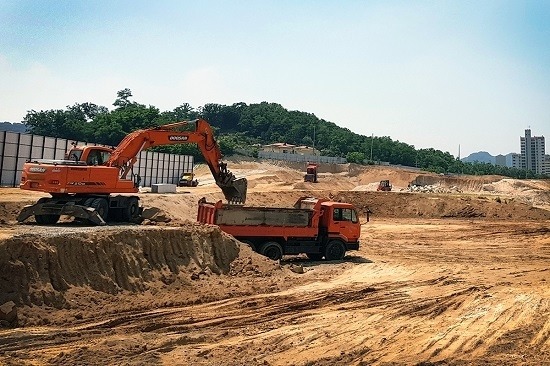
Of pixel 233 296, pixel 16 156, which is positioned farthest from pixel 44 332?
pixel 16 156

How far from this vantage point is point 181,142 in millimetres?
18562

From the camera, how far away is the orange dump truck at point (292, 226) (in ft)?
57.7

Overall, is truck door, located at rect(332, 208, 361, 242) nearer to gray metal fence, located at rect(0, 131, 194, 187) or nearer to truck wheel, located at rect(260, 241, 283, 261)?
truck wheel, located at rect(260, 241, 283, 261)

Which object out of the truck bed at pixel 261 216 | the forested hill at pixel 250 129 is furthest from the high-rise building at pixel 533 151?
the truck bed at pixel 261 216

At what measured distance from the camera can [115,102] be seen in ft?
330

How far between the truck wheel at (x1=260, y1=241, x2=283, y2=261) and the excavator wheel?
5.76 metres

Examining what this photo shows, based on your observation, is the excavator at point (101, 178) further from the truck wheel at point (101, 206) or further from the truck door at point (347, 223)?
the truck door at point (347, 223)

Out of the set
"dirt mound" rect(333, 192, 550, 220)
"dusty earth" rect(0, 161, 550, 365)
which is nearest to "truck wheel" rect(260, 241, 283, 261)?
"dusty earth" rect(0, 161, 550, 365)

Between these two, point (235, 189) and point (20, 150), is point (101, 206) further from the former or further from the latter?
point (20, 150)

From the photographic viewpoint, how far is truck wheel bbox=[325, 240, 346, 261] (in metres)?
19.6

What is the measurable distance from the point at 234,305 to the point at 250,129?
123749mm

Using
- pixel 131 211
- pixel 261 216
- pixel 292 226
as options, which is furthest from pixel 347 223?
pixel 131 211

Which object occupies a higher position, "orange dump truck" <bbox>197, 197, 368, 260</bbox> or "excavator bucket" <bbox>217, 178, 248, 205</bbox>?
"excavator bucket" <bbox>217, 178, 248, 205</bbox>

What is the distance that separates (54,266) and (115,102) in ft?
316
